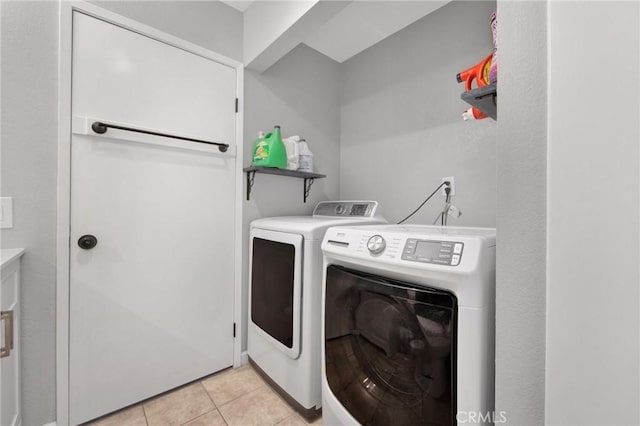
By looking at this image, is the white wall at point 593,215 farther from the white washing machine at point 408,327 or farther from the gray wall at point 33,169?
the gray wall at point 33,169

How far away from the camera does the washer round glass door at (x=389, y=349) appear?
0.82 metres

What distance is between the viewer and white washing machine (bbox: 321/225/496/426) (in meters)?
0.76

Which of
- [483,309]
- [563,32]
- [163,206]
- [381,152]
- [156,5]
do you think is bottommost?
[483,309]

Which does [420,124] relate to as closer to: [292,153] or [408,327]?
[292,153]

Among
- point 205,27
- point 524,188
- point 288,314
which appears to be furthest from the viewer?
point 205,27

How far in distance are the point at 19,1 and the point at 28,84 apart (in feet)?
1.30

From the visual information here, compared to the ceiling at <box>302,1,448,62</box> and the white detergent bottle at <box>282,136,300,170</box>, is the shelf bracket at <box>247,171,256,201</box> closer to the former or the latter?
the white detergent bottle at <box>282,136,300,170</box>

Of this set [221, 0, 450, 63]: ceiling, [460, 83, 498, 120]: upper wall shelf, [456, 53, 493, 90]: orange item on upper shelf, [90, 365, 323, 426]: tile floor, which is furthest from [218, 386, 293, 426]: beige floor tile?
[221, 0, 450, 63]: ceiling

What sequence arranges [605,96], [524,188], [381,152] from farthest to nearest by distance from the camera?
[381,152] → [524,188] → [605,96]

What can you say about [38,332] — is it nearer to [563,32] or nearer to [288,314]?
[288,314]

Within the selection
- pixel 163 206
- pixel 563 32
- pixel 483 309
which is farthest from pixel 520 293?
pixel 163 206

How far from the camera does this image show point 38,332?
1.27 metres

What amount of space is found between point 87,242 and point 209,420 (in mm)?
1168

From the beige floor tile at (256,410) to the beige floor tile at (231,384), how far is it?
0.05 m
